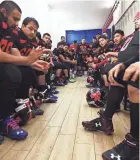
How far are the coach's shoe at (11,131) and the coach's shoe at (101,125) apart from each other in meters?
0.51

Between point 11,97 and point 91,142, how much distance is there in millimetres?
706

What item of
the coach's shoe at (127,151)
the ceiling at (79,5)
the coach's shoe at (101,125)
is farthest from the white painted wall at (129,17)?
the ceiling at (79,5)

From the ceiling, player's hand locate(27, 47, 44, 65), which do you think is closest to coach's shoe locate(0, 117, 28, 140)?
player's hand locate(27, 47, 44, 65)

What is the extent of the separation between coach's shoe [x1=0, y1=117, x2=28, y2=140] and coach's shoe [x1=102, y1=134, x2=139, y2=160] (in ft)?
2.13

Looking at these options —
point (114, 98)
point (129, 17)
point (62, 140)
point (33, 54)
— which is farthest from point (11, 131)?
point (129, 17)

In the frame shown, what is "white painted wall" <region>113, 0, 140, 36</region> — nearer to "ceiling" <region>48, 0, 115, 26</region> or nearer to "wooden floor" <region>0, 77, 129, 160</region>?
"wooden floor" <region>0, 77, 129, 160</region>

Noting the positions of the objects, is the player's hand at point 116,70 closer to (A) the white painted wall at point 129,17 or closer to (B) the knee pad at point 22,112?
A: (B) the knee pad at point 22,112

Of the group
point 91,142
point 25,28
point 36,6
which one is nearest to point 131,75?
point 91,142

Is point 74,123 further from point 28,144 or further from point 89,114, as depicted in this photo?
point 28,144

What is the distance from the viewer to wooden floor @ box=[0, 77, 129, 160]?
4.00ft

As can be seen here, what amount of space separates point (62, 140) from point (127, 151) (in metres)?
0.53

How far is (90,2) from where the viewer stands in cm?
748

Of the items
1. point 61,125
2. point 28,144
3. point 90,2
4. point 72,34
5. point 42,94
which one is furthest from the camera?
point 72,34

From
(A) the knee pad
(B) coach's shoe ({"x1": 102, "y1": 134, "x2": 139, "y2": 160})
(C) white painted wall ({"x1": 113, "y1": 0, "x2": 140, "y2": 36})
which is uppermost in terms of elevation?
(C) white painted wall ({"x1": 113, "y1": 0, "x2": 140, "y2": 36})
